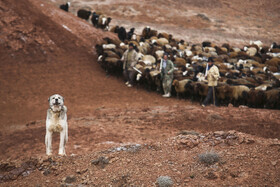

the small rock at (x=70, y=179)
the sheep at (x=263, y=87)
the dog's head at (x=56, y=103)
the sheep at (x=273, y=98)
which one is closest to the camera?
the small rock at (x=70, y=179)

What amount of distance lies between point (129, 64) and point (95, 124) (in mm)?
5544

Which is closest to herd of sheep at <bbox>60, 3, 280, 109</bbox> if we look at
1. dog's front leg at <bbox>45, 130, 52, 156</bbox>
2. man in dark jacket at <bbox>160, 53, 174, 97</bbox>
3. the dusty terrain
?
man in dark jacket at <bbox>160, 53, 174, 97</bbox>

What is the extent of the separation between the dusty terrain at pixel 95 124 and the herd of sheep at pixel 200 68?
68 cm

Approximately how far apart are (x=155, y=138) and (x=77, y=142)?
187 centimetres

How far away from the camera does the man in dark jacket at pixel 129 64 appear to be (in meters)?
13.7

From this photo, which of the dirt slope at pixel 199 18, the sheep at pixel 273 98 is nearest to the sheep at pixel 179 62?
the sheep at pixel 273 98

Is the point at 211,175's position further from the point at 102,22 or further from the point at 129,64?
the point at 102,22

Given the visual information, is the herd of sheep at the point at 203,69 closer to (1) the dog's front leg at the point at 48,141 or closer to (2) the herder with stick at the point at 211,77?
(2) the herder with stick at the point at 211,77

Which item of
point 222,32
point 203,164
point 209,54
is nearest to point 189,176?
point 203,164

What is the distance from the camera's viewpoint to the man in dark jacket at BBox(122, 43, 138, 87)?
13680mm

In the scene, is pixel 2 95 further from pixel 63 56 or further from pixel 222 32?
pixel 222 32

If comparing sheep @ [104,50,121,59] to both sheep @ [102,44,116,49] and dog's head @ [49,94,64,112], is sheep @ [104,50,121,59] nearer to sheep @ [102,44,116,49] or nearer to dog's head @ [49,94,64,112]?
sheep @ [102,44,116,49]

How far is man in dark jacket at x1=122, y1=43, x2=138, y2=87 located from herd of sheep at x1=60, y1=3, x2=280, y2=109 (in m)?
0.26

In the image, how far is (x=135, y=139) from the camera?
7.58 metres
